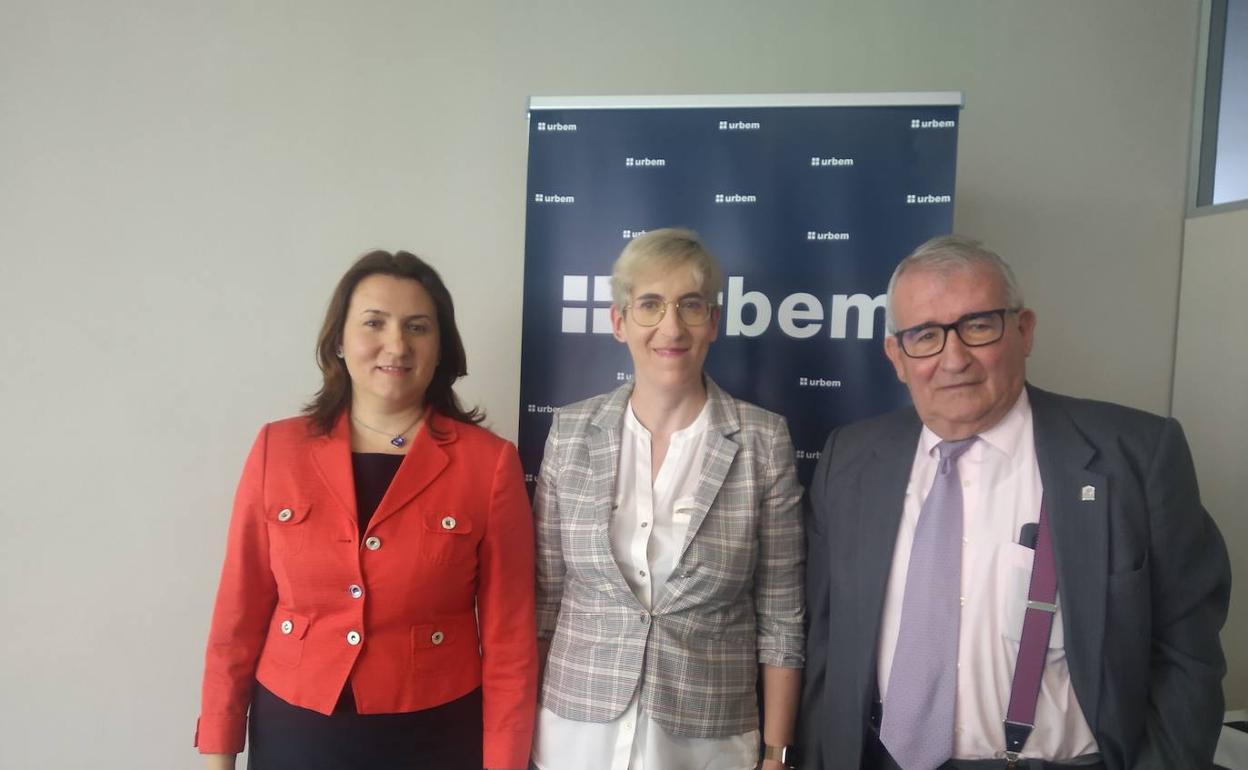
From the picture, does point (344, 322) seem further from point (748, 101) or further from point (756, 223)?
point (748, 101)

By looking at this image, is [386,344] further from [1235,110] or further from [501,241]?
[1235,110]

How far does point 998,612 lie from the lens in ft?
4.55

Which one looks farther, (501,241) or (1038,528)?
(501,241)

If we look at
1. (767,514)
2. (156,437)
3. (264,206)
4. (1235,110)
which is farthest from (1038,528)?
(156,437)

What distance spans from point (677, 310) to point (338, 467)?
875 millimetres

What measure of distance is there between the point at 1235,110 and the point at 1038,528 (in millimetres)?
2075

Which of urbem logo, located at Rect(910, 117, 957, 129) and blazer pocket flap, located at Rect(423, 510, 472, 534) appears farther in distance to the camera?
urbem logo, located at Rect(910, 117, 957, 129)

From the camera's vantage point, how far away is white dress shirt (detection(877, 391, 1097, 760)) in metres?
1.36

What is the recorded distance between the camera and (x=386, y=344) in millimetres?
1552

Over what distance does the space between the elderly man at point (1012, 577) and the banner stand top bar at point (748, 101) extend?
771 millimetres

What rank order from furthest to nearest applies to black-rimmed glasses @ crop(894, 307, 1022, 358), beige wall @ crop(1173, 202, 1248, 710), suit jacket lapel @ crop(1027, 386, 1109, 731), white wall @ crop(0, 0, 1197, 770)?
white wall @ crop(0, 0, 1197, 770) < beige wall @ crop(1173, 202, 1248, 710) < black-rimmed glasses @ crop(894, 307, 1022, 358) < suit jacket lapel @ crop(1027, 386, 1109, 731)

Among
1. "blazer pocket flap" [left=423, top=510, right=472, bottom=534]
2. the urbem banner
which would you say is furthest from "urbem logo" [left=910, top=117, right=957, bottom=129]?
"blazer pocket flap" [left=423, top=510, right=472, bottom=534]

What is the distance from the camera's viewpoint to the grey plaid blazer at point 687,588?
4.97 ft

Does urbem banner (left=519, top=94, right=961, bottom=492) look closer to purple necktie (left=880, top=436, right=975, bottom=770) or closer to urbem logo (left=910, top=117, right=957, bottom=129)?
urbem logo (left=910, top=117, right=957, bottom=129)
